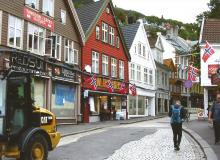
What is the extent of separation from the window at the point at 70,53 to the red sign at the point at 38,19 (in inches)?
105

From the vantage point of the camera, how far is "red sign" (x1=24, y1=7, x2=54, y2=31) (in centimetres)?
2650

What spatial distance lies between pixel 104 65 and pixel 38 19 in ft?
37.1

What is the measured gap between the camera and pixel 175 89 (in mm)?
66000

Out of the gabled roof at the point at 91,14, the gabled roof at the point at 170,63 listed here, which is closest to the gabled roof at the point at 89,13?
the gabled roof at the point at 91,14

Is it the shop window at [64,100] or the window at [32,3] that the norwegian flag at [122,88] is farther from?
the window at [32,3]

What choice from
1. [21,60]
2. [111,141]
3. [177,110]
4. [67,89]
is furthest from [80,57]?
[21,60]

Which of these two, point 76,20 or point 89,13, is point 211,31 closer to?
point 89,13

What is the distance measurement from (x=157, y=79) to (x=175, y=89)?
479 inches

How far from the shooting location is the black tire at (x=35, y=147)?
1036 cm

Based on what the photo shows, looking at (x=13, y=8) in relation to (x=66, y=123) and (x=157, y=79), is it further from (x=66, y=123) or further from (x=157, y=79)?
(x=157, y=79)

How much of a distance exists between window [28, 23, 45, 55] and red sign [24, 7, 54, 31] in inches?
14.7

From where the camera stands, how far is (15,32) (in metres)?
25.3

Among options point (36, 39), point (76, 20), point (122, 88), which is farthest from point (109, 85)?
point (36, 39)

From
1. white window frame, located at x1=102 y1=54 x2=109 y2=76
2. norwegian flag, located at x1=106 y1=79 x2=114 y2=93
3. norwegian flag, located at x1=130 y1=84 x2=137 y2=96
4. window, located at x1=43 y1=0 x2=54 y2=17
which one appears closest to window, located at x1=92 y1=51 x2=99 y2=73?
white window frame, located at x1=102 y1=54 x2=109 y2=76
